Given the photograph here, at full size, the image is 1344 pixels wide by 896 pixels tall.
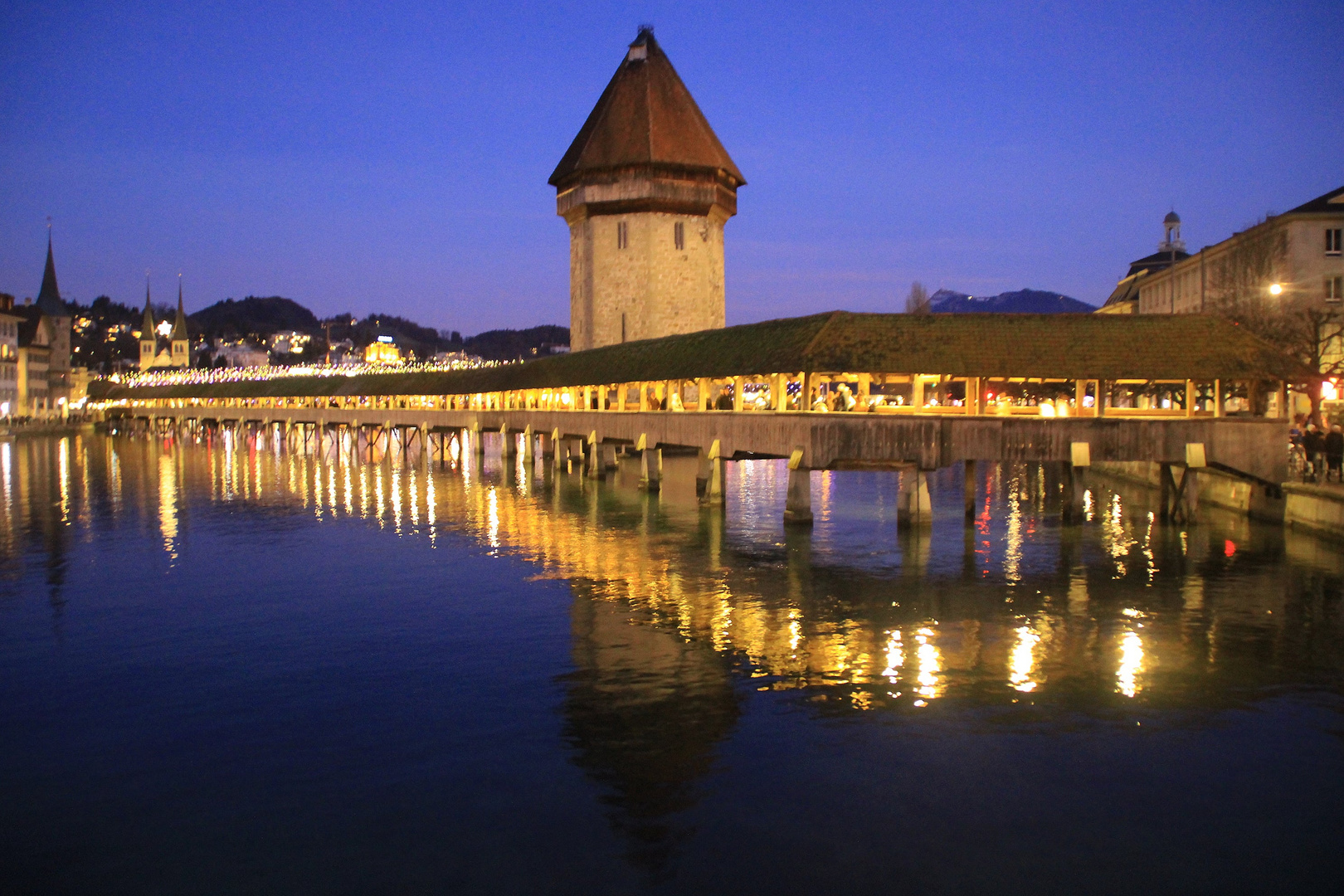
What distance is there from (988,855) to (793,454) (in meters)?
14.8

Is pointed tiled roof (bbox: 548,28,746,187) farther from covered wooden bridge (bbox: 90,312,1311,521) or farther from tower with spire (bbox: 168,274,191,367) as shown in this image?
tower with spire (bbox: 168,274,191,367)

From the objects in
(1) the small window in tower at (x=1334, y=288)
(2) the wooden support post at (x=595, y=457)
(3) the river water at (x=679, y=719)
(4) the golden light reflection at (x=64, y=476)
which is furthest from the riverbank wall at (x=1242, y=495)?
(4) the golden light reflection at (x=64, y=476)

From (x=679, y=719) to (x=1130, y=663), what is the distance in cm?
572

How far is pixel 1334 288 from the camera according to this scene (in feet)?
127

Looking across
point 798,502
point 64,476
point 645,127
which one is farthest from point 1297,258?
point 64,476

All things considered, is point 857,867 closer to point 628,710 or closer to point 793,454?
point 628,710

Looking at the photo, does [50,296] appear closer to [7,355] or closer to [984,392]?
[7,355]

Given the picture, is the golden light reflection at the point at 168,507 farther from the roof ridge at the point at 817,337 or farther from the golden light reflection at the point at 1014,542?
the golden light reflection at the point at 1014,542

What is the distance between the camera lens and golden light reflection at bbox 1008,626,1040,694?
1191 centimetres

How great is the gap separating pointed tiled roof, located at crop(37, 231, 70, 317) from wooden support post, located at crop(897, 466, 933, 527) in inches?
4681

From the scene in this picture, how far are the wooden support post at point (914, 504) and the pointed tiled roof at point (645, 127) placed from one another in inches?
1145

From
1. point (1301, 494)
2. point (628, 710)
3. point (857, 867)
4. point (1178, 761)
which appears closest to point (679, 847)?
point (857, 867)

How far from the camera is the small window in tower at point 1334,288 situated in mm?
38375

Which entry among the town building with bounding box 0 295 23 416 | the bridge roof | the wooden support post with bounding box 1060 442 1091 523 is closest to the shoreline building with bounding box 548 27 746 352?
the bridge roof
